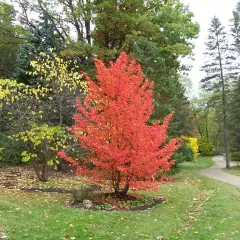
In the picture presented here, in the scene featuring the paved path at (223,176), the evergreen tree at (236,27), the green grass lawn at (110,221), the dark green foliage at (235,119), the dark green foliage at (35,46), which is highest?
the evergreen tree at (236,27)

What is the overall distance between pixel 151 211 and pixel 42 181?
18.9 ft

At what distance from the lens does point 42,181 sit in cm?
1391

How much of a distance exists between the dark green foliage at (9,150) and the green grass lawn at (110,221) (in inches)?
285

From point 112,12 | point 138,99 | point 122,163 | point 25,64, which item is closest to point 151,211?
point 122,163

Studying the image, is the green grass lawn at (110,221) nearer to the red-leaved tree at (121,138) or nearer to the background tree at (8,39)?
the red-leaved tree at (121,138)

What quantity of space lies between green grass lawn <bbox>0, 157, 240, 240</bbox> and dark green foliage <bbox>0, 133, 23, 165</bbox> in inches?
285

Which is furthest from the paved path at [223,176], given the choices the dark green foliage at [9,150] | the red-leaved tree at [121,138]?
the dark green foliage at [9,150]

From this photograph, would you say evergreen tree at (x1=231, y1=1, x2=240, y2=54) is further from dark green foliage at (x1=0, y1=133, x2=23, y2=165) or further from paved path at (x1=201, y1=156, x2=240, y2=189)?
dark green foliage at (x1=0, y1=133, x2=23, y2=165)

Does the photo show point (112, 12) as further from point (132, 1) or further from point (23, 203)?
point (23, 203)

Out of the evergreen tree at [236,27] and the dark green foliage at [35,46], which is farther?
the evergreen tree at [236,27]

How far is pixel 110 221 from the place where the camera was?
8438 mm

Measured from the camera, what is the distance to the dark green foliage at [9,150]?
18.0m

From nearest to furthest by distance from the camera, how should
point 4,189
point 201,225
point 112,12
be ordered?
point 201,225, point 4,189, point 112,12

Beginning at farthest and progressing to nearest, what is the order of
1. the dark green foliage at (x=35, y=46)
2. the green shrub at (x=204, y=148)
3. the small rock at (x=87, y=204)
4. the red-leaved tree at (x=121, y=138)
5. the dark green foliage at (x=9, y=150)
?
the green shrub at (x=204, y=148) → the dark green foliage at (x=35, y=46) → the dark green foliage at (x=9, y=150) → the red-leaved tree at (x=121, y=138) → the small rock at (x=87, y=204)
